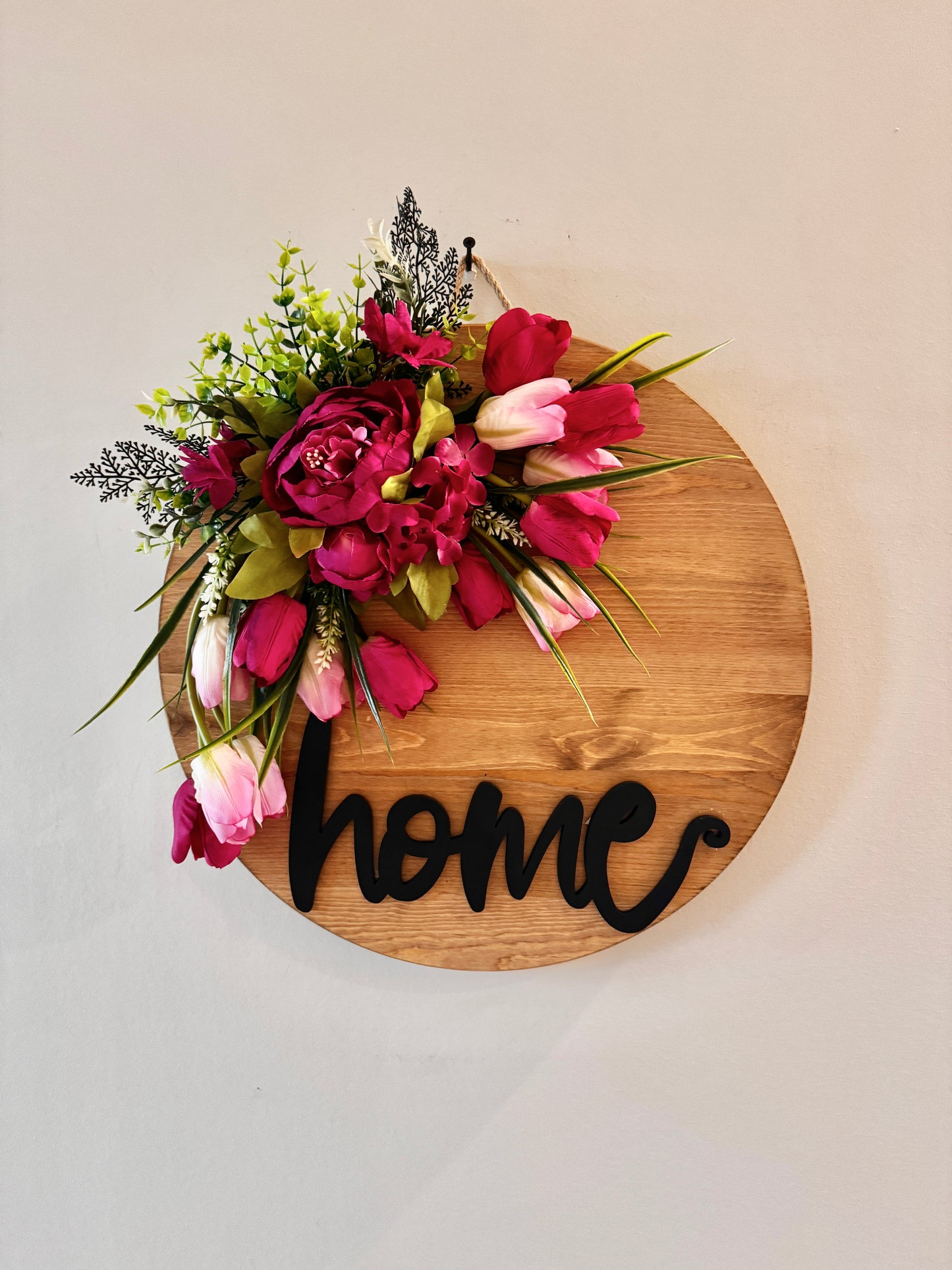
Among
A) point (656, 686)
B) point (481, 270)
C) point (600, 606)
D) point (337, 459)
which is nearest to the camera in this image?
point (337, 459)

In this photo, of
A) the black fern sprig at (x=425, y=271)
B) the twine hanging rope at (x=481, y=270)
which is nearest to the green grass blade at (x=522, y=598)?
the black fern sprig at (x=425, y=271)

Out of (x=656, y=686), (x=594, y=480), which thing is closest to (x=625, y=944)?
(x=656, y=686)

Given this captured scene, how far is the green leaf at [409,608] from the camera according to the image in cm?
77

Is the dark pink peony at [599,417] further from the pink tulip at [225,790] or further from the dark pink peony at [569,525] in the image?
the pink tulip at [225,790]

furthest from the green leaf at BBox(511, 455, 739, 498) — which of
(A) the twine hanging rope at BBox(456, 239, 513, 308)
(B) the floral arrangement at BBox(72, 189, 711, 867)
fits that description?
(A) the twine hanging rope at BBox(456, 239, 513, 308)

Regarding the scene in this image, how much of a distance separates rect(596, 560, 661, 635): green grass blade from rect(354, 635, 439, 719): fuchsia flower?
0.21 m

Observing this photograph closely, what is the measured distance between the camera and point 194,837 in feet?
2.55

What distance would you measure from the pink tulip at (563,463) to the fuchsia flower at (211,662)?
0.33 meters

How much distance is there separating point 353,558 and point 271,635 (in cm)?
12

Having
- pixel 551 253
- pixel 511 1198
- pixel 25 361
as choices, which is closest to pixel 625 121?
pixel 551 253

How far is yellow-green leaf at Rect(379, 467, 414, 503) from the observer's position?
0.63 metres

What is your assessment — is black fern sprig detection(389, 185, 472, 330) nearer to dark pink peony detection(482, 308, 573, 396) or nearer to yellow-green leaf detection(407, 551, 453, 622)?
dark pink peony detection(482, 308, 573, 396)

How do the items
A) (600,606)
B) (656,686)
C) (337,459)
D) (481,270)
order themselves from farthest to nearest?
(481,270)
(656,686)
(600,606)
(337,459)

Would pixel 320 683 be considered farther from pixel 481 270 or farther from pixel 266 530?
pixel 481 270
